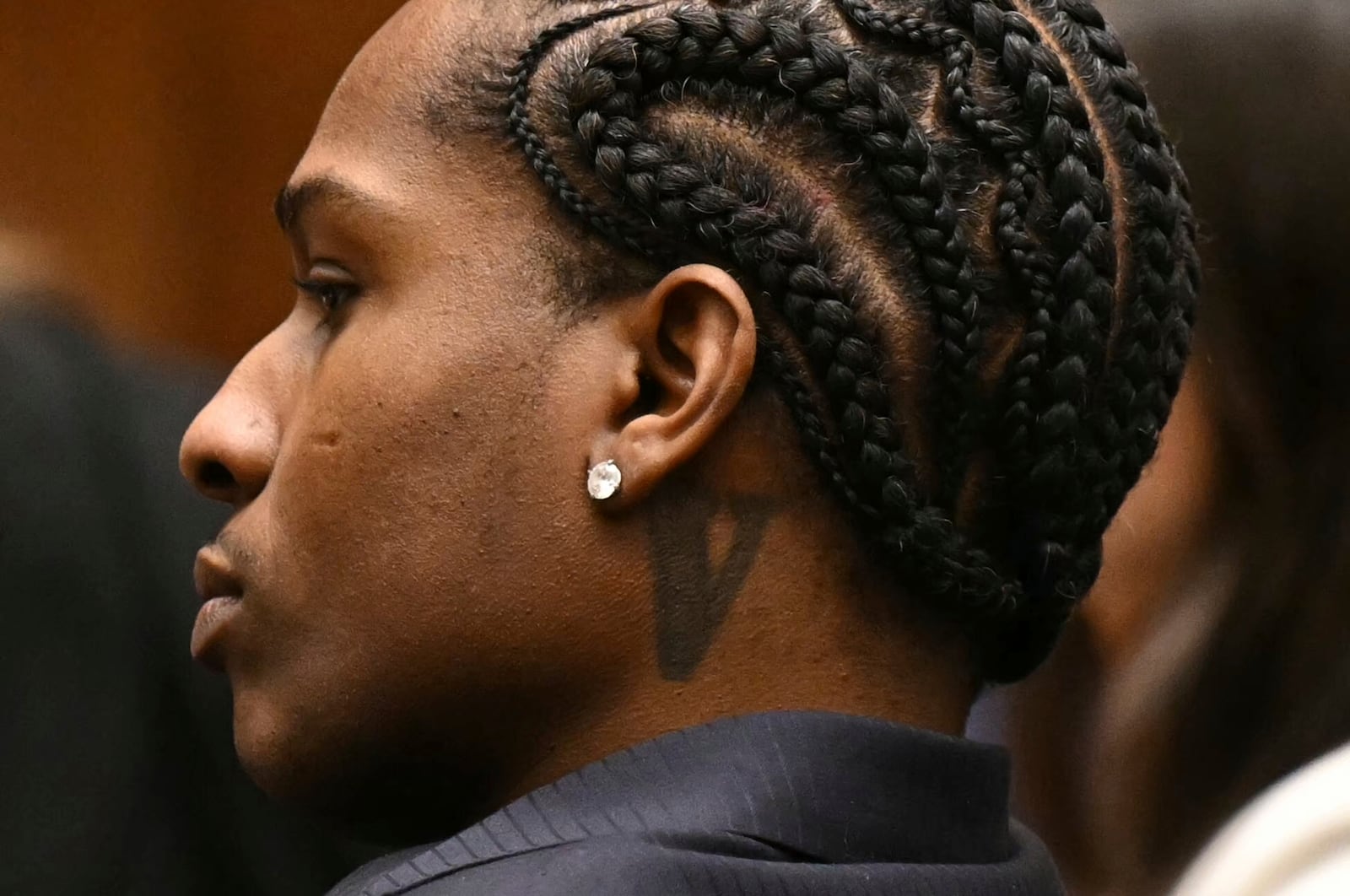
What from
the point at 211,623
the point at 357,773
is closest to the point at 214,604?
the point at 211,623

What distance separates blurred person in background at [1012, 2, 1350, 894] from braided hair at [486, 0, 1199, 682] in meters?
0.50

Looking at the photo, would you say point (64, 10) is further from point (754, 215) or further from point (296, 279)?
point (754, 215)

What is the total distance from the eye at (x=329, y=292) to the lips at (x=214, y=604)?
14 centimetres

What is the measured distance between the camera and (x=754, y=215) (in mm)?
791

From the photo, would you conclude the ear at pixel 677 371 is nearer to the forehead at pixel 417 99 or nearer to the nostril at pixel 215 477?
the forehead at pixel 417 99

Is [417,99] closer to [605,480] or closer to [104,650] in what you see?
[605,480]

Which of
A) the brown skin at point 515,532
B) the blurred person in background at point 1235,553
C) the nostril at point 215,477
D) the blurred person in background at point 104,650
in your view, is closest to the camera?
the brown skin at point 515,532

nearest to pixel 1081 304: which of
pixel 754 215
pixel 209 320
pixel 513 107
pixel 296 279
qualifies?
pixel 754 215

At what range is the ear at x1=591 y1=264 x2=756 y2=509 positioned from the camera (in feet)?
2.57

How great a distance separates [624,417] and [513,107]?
0.54 ft

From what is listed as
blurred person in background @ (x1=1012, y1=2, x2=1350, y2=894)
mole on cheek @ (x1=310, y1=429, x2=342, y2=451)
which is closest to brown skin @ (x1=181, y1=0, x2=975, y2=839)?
mole on cheek @ (x1=310, y1=429, x2=342, y2=451)

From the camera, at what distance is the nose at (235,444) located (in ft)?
2.85

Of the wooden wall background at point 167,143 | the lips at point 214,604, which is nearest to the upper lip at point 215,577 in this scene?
the lips at point 214,604

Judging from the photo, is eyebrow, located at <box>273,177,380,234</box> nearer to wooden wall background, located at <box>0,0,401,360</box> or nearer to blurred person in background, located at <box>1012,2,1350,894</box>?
wooden wall background, located at <box>0,0,401,360</box>
